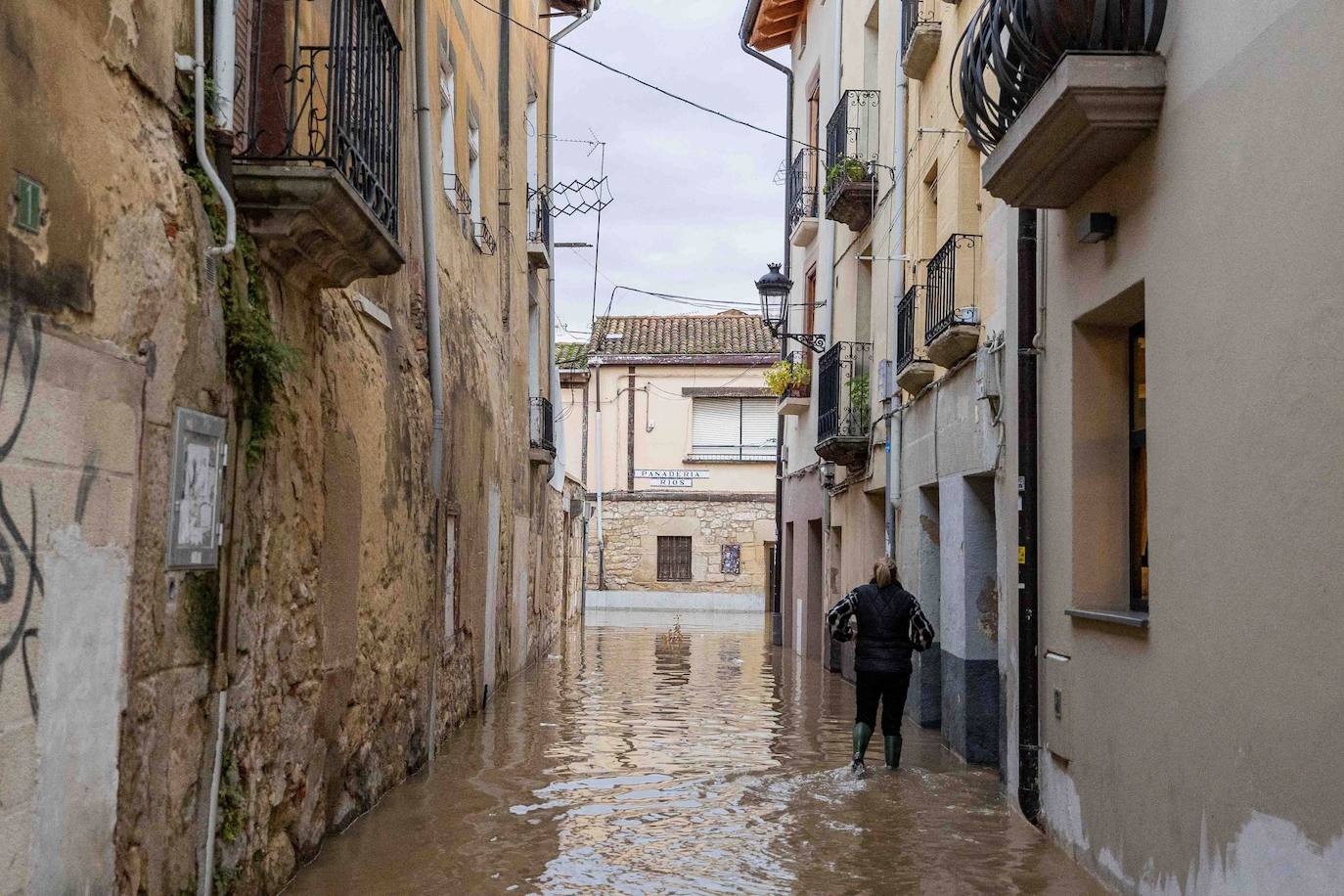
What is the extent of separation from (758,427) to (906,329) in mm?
24000

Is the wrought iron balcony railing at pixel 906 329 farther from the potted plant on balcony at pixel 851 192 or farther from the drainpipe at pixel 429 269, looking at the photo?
the drainpipe at pixel 429 269

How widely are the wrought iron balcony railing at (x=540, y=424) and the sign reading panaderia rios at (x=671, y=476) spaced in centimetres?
1597

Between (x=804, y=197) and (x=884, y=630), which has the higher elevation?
(x=804, y=197)

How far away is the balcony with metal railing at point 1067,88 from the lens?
6.15m

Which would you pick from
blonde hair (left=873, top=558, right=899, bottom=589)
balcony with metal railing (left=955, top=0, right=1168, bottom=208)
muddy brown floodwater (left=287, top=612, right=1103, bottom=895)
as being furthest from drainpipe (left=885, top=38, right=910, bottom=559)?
balcony with metal railing (left=955, top=0, right=1168, bottom=208)

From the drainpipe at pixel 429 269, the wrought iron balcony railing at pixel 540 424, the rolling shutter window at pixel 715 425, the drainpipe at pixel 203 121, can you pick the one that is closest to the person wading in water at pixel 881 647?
the drainpipe at pixel 429 269

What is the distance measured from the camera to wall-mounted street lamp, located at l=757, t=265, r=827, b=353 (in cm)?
1886

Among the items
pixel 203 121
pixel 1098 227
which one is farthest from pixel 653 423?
pixel 203 121

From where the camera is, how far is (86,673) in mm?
4387

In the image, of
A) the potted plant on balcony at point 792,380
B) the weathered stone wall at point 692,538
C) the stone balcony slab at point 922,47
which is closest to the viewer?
the stone balcony slab at point 922,47

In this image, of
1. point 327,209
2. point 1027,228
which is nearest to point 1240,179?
point 1027,228

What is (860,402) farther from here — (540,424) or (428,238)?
(428,238)

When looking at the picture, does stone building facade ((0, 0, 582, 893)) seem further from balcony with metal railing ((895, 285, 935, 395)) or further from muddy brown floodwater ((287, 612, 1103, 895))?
balcony with metal railing ((895, 285, 935, 395))

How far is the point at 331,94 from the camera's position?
20.1ft
